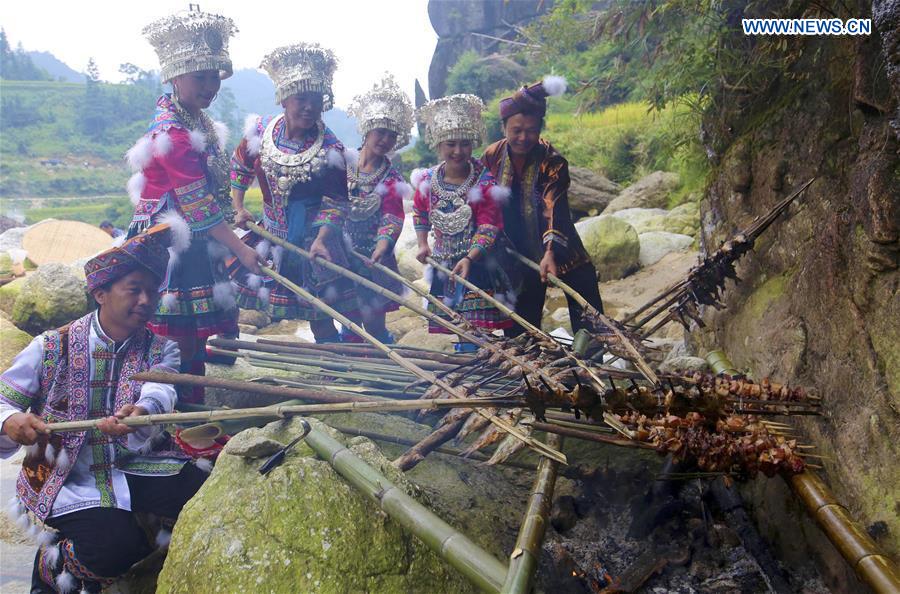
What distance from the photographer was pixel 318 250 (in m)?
4.60

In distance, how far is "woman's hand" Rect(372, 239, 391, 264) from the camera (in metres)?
5.02

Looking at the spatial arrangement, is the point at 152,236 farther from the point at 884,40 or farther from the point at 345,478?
the point at 884,40

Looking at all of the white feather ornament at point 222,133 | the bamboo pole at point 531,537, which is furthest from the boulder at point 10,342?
the bamboo pole at point 531,537

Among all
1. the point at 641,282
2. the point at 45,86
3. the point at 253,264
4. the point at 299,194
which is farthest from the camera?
the point at 45,86

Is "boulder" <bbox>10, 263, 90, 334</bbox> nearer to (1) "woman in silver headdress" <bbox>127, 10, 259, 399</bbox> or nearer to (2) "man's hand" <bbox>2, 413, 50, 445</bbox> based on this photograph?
(1) "woman in silver headdress" <bbox>127, 10, 259, 399</bbox>

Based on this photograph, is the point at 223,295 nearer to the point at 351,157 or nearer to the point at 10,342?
the point at 351,157

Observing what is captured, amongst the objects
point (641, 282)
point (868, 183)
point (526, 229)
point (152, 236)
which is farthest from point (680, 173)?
point (152, 236)

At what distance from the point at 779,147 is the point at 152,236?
3.60 m

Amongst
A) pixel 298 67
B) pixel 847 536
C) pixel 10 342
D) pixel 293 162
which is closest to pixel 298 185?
pixel 293 162

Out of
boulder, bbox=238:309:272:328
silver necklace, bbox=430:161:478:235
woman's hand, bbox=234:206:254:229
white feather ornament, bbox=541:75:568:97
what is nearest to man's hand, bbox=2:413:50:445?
woman's hand, bbox=234:206:254:229

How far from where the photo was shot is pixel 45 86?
65.8ft

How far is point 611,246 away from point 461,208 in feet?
20.1

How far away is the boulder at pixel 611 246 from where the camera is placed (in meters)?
10.2

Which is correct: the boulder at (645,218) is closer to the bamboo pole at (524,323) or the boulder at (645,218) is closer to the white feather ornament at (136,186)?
the bamboo pole at (524,323)
